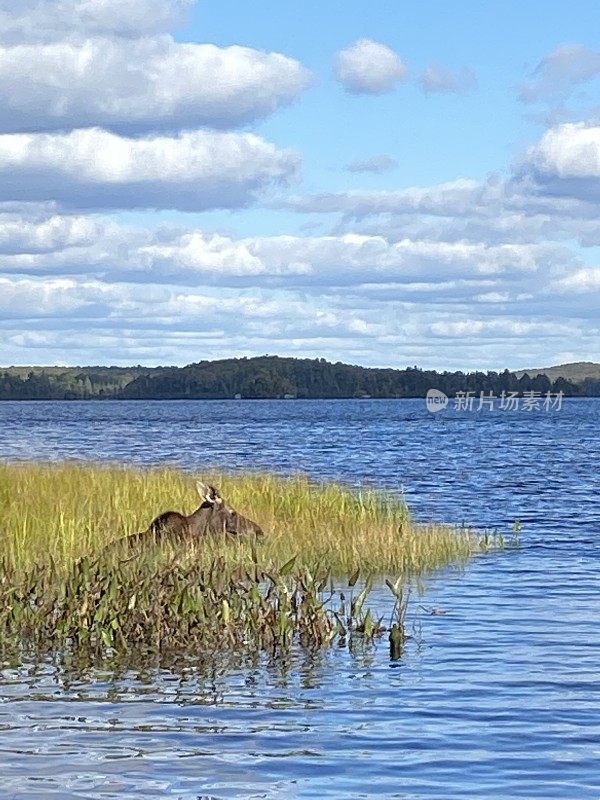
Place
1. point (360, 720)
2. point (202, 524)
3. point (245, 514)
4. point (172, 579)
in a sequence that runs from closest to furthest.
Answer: point (360, 720) → point (172, 579) → point (202, 524) → point (245, 514)

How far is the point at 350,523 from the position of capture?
75.6ft

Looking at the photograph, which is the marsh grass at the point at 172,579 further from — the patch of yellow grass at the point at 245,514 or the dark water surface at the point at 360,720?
the dark water surface at the point at 360,720

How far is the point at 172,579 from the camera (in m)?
13.7

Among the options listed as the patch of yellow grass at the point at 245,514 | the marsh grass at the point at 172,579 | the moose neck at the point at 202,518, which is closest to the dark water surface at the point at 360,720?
the marsh grass at the point at 172,579

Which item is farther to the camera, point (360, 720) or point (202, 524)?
point (202, 524)

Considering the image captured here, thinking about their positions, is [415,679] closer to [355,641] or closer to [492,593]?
[355,641]

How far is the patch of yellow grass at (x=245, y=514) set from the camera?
17.8 m

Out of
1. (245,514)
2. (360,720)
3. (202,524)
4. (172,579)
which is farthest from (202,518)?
(360,720)

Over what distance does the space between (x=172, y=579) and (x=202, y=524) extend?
16.4 feet

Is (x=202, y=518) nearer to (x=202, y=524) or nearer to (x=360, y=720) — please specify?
(x=202, y=524)

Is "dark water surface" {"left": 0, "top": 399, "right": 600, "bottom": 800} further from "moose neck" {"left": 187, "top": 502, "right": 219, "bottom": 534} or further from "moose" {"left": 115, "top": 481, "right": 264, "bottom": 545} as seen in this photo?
"moose neck" {"left": 187, "top": 502, "right": 219, "bottom": 534}

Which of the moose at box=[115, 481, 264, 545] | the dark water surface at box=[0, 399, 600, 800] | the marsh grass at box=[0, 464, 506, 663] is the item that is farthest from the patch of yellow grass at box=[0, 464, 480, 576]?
the dark water surface at box=[0, 399, 600, 800]

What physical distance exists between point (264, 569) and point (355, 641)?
1172mm

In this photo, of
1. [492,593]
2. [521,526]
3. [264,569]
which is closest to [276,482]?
[521,526]
